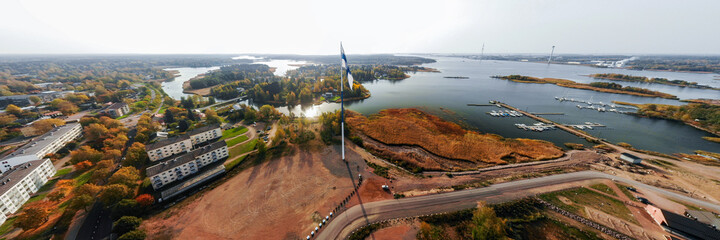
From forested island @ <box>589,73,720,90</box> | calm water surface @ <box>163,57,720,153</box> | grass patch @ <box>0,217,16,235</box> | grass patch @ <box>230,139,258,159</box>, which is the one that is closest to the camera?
grass patch @ <box>0,217,16,235</box>

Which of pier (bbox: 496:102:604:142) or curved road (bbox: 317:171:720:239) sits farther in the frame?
pier (bbox: 496:102:604:142)

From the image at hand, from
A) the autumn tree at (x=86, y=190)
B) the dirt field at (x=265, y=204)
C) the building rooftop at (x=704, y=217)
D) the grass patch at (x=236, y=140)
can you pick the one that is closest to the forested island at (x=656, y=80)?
the building rooftop at (x=704, y=217)

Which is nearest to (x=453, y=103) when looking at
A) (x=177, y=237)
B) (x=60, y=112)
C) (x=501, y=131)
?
(x=501, y=131)

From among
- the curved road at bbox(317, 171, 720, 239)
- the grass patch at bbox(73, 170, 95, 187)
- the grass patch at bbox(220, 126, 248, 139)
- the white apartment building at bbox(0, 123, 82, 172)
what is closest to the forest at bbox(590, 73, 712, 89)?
the curved road at bbox(317, 171, 720, 239)

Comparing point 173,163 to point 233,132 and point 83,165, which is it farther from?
point 233,132

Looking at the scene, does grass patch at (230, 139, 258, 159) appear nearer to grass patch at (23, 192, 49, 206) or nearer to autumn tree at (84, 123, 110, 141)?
grass patch at (23, 192, 49, 206)

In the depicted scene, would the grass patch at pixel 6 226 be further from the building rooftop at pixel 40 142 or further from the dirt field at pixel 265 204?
the building rooftop at pixel 40 142

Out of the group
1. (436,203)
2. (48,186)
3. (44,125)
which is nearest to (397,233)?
(436,203)
